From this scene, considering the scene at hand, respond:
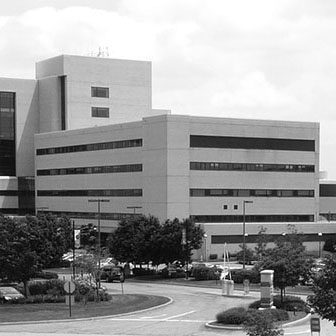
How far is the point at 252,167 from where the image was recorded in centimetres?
11044

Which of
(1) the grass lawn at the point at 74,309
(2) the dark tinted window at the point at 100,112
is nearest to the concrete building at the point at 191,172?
(2) the dark tinted window at the point at 100,112

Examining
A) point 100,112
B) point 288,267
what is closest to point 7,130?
point 100,112

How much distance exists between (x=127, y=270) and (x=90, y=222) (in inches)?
1327

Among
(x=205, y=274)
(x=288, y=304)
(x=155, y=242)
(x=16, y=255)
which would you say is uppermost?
(x=16, y=255)

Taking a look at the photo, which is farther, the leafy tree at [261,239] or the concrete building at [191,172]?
the concrete building at [191,172]

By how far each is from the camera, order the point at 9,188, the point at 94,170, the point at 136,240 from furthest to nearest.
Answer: the point at 9,188
the point at 94,170
the point at 136,240

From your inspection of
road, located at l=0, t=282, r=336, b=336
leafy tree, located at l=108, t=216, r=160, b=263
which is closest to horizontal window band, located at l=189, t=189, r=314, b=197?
leafy tree, located at l=108, t=216, r=160, b=263

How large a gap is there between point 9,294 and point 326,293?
3445 centimetres

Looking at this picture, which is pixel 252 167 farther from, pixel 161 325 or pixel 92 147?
pixel 161 325

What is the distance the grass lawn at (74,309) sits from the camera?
47.4m

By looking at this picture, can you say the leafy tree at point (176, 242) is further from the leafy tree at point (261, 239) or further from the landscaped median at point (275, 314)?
the landscaped median at point (275, 314)

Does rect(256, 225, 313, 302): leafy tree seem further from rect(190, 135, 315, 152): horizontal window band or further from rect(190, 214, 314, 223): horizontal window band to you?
rect(190, 135, 315, 152): horizontal window band

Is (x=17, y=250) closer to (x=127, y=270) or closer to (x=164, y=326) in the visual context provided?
(x=164, y=326)

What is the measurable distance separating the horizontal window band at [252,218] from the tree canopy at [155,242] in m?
19.9
